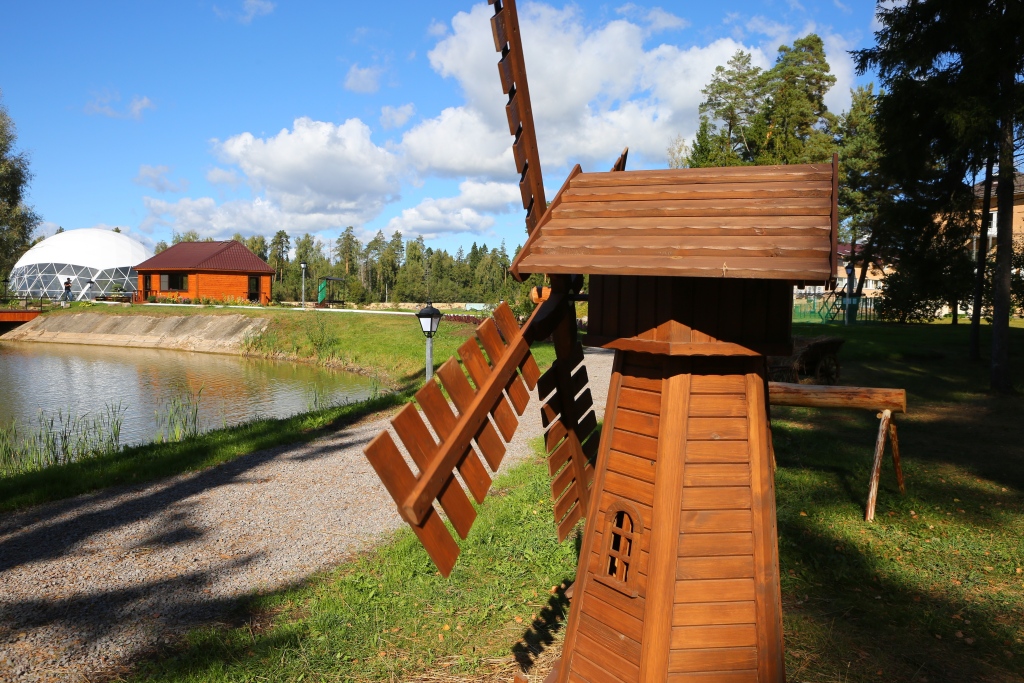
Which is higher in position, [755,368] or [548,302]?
[548,302]

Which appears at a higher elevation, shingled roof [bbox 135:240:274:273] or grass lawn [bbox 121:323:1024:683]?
shingled roof [bbox 135:240:274:273]

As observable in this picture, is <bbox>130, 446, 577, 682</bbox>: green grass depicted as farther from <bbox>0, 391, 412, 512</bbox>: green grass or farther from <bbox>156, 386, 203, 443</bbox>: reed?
<bbox>156, 386, 203, 443</bbox>: reed

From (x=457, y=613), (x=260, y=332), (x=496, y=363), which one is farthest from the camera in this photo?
(x=260, y=332)

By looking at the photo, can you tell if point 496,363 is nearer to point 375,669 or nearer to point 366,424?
point 375,669

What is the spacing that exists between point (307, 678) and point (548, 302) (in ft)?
9.34

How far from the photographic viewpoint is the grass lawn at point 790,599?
4.34 metres

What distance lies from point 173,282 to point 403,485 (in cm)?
4864

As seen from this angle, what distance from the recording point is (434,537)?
248 cm

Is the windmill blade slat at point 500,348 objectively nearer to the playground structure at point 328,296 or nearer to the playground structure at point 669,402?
the playground structure at point 669,402

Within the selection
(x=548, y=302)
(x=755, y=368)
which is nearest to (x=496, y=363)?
(x=548, y=302)

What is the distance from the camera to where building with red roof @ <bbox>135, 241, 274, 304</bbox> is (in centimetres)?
4381

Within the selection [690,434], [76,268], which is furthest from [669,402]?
[76,268]

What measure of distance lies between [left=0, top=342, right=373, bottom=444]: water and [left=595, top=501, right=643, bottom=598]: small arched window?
441 inches

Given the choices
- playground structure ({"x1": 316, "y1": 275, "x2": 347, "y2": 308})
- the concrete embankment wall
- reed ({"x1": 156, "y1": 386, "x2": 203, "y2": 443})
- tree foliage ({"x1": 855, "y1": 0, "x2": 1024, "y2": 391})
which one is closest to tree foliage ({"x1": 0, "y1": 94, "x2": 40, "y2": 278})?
the concrete embankment wall
